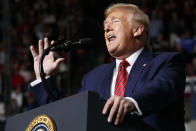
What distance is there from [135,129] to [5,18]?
5.61 metres

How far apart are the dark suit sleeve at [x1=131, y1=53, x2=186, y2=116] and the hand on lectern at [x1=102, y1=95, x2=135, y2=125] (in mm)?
113

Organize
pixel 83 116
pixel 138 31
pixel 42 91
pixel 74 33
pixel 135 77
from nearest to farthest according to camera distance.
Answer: pixel 83 116
pixel 135 77
pixel 42 91
pixel 138 31
pixel 74 33

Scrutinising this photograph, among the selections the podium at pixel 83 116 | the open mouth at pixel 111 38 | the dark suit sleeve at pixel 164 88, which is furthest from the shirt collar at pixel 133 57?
the podium at pixel 83 116

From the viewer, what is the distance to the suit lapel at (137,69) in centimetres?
219

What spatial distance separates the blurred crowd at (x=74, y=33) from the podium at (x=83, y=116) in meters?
5.18

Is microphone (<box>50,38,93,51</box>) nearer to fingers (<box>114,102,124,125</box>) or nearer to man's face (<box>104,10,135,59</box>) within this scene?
man's face (<box>104,10,135,59</box>)

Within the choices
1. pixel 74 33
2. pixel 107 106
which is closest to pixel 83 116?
pixel 107 106

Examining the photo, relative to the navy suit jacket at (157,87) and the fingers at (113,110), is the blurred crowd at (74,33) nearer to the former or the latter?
the navy suit jacket at (157,87)

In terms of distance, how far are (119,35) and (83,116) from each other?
0.89 meters

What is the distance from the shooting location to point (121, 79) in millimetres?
2307

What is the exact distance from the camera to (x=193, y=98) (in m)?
6.52

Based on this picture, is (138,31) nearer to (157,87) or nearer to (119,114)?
(157,87)

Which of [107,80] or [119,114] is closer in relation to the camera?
[119,114]

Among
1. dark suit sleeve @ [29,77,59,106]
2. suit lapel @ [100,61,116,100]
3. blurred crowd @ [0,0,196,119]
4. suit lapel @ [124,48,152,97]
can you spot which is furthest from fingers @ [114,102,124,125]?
blurred crowd @ [0,0,196,119]
